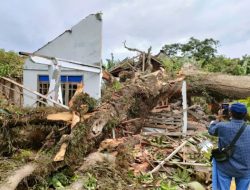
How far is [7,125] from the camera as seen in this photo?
6320 millimetres

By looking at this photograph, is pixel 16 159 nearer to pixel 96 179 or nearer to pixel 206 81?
pixel 96 179

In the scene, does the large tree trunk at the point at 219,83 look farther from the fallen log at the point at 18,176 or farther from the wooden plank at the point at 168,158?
the fallen log at the point at 18,176

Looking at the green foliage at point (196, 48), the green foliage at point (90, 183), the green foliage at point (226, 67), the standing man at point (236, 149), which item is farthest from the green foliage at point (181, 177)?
the green foliage at point (196, 48)

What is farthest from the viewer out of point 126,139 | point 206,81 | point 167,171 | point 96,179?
point 206,81

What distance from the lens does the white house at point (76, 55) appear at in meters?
12.6

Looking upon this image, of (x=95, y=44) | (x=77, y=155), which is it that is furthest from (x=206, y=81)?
(x=77, y=155)

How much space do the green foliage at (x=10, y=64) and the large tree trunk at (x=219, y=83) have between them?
28.5 ft

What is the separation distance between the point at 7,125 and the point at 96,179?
191cm

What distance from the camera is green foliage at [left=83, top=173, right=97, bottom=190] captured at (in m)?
5.66

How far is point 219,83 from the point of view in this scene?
10133mm

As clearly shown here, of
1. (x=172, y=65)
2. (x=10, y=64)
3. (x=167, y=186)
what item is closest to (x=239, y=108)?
(x=167, y=186)

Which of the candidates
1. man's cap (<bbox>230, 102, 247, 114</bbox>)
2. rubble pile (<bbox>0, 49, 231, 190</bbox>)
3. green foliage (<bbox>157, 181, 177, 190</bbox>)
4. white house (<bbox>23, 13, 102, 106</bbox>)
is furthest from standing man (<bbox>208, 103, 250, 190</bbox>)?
white house (<bbox>23, 13, 102, 106</bbox>)

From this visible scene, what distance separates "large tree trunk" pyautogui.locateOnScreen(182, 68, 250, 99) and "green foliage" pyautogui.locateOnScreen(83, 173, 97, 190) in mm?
5391

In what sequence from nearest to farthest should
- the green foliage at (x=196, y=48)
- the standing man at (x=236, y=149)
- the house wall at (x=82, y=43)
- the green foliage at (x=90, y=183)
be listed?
the standing man at (x=236, y=149) < the green foliage at (x=90, y=183) < the house wall at (x=82, y=43) < the green foliage at (x=196, y=48)
